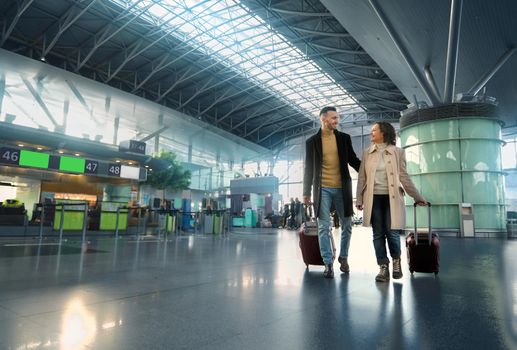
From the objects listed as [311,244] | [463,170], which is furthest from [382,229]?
[463,170]

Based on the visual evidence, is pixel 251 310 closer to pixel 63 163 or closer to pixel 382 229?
pixel 382 229

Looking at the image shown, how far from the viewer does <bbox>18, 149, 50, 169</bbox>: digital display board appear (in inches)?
495

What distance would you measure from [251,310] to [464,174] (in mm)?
13322

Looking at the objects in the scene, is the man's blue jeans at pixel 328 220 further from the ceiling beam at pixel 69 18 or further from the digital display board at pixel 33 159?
the ceiling beam at pixel 69 18

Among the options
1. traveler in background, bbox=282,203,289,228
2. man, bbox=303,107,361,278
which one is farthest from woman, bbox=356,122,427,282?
traveler in background, bbox=282,203,289,228

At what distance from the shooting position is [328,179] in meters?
3.73

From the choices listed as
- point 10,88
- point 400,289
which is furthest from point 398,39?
point 10,88

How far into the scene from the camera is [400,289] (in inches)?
116

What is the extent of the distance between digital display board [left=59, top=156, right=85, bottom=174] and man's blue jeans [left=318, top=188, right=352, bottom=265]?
13099 millimetres

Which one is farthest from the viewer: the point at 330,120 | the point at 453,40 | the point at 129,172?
the point at 129,172

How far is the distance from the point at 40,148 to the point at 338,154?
15.7 m

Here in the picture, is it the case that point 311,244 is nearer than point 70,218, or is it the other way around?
point 311,244

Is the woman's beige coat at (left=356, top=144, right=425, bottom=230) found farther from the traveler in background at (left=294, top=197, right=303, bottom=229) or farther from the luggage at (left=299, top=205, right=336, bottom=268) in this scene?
the traveler in background at (left=294, top=197, right=303, bottom=229)

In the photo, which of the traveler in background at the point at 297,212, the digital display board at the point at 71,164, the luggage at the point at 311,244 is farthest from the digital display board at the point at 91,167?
the luggage at the point at 311,244
